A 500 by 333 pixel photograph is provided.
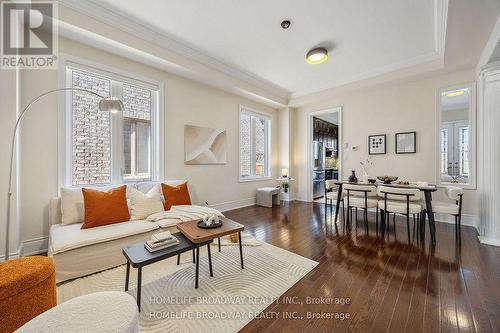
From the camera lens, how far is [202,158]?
14.9ft

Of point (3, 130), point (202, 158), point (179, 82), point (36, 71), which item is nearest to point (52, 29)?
point (36, 71)

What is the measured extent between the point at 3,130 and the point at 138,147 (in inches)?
62.1

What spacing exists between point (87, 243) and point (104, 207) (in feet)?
1.85

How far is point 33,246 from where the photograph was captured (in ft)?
8.74

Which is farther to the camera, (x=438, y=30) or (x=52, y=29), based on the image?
(x=438, y=30)

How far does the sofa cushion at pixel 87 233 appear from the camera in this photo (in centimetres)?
207

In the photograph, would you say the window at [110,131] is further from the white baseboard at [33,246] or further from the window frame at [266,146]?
the window frame at [266,146]

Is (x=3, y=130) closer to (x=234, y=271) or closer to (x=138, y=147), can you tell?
(x=138, y=147)

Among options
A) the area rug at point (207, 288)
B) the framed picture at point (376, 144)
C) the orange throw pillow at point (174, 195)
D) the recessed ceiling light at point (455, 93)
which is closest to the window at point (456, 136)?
the recessed ceiling light at point (455, 93)

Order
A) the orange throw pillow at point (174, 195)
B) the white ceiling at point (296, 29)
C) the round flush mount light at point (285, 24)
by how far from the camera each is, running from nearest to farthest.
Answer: the white ceiling at point (296, 29)
the round flush mount light at point (285, 24)
the orange throw pillow at point (174, 195)

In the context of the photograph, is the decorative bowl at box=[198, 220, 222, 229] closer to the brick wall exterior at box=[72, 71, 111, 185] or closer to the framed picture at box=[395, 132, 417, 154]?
the brick wall exterior at box=[72, 71, 111, 185]

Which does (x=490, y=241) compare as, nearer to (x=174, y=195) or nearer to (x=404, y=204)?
(x=404, y=204)

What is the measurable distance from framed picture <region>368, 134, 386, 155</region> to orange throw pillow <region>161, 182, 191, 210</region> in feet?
14.4

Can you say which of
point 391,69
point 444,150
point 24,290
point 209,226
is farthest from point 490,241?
point 24,290
